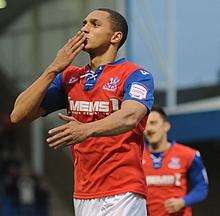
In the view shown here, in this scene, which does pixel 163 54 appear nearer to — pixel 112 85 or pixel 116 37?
pixel 116 37

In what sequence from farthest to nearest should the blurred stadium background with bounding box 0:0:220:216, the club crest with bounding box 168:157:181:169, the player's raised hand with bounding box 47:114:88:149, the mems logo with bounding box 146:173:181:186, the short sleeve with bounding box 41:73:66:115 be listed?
the blurred stadium background with bounding box 0:0:220:216, the club crest with bounding box 168:157:181:169, the mems logo with bounding box 146:173:181:186, the short sleeve with bounding box 41:73:66:115, the player's raised hand with bounding box 47:114:88:149

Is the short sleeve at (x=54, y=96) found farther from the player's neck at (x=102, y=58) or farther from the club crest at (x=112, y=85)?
the club crest at (x=112, y=85)

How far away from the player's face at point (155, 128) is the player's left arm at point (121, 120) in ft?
8.44

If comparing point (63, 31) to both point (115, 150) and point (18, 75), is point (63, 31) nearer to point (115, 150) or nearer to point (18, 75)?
point (18, 75)

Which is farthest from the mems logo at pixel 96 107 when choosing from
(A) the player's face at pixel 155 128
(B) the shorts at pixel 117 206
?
(A) the player's face at pixel 155 128

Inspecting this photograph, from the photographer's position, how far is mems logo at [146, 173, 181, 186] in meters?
6.90

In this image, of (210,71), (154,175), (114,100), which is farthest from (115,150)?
(210,71)

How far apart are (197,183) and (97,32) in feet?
9.33

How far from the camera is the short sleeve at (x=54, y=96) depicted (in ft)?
15.2

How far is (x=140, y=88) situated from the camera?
4.32 meters

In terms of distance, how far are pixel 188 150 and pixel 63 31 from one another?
8.68 metres

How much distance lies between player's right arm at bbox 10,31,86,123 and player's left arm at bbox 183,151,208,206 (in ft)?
8.78

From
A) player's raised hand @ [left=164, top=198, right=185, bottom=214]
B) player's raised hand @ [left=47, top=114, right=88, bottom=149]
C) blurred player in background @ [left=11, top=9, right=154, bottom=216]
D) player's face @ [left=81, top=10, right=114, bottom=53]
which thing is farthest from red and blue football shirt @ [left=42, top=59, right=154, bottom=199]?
player's raised hand @ [left=164, top=198, right=185, bottom=214]

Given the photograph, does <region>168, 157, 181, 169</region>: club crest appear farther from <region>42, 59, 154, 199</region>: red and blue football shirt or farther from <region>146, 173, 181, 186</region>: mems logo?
<region>42, 59, 154, 199</region>: red and blue football shirt
